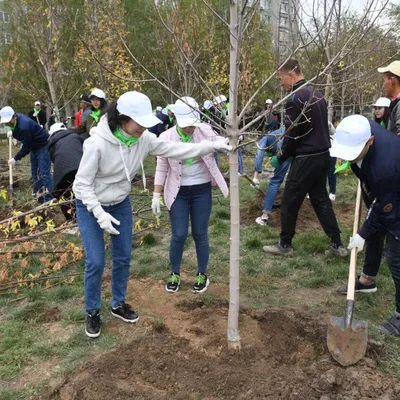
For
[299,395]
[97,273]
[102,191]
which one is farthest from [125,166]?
[299,395]

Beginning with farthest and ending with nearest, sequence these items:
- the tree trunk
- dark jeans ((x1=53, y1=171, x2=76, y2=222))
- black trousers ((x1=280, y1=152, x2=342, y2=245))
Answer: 1. dark jeans ((x1=53, y1=171, x2=76, y2=222))
2. black trousers ((x1=280, y1=152, x2=342, y2=245))
3. the tree trunk

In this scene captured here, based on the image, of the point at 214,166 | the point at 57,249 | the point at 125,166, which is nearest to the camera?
the point at 125,166

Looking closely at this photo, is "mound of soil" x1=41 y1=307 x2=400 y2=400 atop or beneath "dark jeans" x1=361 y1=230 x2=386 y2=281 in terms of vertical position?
beneath

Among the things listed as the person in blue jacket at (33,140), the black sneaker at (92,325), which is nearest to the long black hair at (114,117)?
the black sneaker at (92,325)

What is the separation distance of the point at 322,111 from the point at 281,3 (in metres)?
1.63

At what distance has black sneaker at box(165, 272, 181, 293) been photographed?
397cm

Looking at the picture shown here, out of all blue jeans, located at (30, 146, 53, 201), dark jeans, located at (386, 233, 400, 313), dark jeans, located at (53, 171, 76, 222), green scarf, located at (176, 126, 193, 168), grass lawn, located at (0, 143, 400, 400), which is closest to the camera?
grass lawn, located at (0, 143, 400, 400)

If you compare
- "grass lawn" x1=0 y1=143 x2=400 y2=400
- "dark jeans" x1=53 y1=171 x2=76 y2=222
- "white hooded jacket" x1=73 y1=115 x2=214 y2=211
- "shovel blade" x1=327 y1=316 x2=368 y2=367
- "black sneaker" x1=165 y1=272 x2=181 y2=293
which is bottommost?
"grass lawn" x1=0 y1=143 x2=400 y2=400

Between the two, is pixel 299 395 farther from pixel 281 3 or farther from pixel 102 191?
pixel 281 3

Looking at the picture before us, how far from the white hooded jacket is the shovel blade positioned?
5.15 feet

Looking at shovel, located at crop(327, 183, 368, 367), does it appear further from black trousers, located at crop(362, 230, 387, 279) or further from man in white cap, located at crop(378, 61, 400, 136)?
man in white cap, located at crop(378, 61, 400, 136)

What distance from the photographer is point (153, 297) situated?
391 centimetres

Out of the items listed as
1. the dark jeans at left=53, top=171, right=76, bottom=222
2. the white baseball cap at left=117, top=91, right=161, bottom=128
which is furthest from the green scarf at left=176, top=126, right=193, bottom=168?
the dark jeans at left=53, top=171, right=76, bottom=222

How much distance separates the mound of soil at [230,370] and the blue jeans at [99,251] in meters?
0.45
